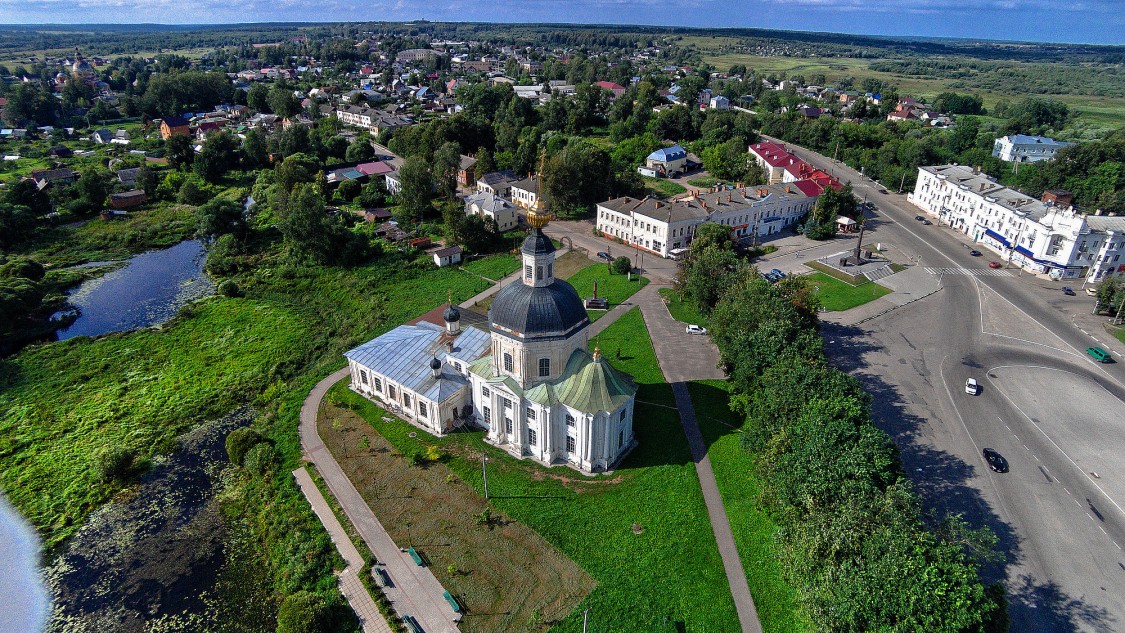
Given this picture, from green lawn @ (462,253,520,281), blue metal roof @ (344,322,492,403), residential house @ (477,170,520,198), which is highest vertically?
residential house @ (477,170,520,198)

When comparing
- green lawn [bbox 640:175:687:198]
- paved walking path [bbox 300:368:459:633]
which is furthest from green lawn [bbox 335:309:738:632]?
green lawn [bbox 640:175:687:198]

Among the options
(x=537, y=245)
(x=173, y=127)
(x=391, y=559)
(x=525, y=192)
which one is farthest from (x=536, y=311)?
(x=173, y=127)

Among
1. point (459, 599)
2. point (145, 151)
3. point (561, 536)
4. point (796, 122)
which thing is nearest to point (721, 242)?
point (561, 536)

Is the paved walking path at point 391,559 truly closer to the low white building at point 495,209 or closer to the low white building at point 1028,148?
the low white building at point 495,209

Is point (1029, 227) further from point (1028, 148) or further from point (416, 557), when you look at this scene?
point (416, 557)

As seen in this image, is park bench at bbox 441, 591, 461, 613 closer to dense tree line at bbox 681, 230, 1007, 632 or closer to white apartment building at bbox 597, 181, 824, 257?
dense tree line at bbox 681, 230, 1007, 632

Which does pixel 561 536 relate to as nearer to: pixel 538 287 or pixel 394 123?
pixel 538 287

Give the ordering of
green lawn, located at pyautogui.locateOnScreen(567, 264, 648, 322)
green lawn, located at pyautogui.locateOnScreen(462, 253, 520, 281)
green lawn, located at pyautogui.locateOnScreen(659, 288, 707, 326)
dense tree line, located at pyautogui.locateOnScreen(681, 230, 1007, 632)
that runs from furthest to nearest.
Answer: green lawn, located at pyautogui.locateOnScreen(462, 253, 520, 281), green lawn, located at pyautogui.locateOnScreen(567, 264, 648, 322), green lawn, located at pyautogui.locateOnScreen(659, 288, 707, 326), dense tree line, located at pyautogui.locateOnScreen(681, 230, 1007, 632)

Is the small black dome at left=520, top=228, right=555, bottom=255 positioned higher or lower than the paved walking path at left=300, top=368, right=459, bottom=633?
higher
